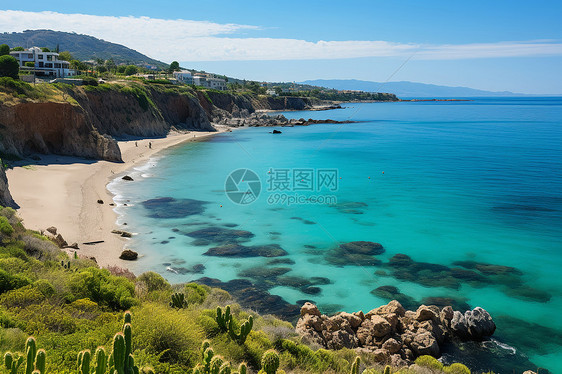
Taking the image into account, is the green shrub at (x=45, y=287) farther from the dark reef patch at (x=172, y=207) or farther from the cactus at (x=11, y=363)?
the dark reef patch at (x=172, y=207)

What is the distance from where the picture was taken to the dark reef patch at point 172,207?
94.0ft

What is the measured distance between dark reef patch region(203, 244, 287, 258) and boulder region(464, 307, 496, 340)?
10494mm

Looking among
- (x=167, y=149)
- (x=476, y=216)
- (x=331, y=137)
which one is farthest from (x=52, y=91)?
(x=331, y=137)

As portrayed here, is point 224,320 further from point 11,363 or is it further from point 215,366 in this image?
point 11,363

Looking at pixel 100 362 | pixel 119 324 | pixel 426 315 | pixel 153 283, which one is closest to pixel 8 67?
pixel 153 283

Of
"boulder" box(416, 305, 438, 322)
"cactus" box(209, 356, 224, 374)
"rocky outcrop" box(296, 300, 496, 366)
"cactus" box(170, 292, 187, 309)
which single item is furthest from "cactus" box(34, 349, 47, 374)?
"boulder" box(416, 305, 438, 322)

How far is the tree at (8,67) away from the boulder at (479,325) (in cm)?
4647

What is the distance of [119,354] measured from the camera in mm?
6527

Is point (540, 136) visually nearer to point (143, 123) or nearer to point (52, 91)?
point (143, 123)

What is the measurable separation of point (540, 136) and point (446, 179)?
48.0 metres

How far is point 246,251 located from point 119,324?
1311 cm

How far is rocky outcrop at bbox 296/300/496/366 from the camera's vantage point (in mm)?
12977

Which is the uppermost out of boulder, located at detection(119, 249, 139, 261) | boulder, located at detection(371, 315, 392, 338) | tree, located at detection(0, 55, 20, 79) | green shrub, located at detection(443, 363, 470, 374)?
tree, located at detection(0, 55, 20, 79)

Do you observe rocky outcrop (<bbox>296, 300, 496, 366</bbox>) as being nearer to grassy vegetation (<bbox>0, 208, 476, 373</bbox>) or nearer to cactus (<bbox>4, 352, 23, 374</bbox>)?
grassy vegetation (<bbox>0, 208, 476, 373</bbox>)
